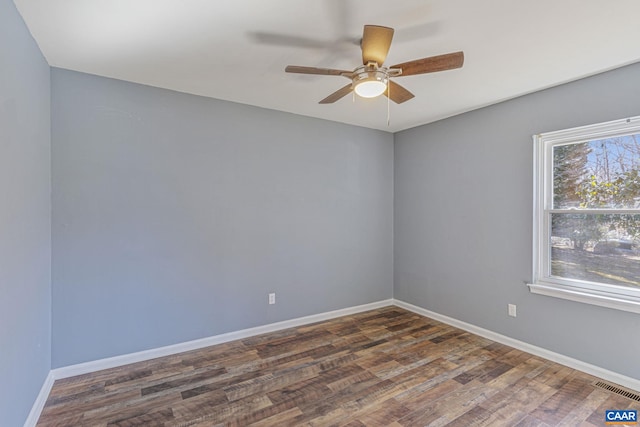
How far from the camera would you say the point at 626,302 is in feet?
7.87

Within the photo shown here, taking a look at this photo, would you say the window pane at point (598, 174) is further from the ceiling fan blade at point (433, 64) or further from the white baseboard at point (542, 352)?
the ceiling fan blade at point (433, 64)

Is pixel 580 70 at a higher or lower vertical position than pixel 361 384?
higher

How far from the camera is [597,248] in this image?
8.72 ft

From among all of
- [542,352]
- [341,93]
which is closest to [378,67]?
[341,93]

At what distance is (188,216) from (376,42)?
226cm

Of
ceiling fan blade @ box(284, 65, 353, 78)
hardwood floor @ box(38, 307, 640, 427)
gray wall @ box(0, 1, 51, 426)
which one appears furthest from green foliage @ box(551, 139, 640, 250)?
gray wall @ box(0, 1, 51, 426)

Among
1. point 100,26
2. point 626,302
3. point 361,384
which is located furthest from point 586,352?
point 100,26

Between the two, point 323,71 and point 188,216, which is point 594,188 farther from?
point 188,216

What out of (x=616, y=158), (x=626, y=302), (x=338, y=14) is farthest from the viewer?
(x=616, y=158)

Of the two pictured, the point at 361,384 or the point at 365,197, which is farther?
the point at 365,197

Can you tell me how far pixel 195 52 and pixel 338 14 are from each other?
3.59ft

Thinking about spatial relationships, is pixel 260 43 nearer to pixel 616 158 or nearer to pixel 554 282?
A: pixel 616 158

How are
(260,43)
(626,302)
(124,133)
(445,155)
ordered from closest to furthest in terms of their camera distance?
(260,43) → (626,302) → (124,133) → (445,155)

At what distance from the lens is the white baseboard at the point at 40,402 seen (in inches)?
76.4
